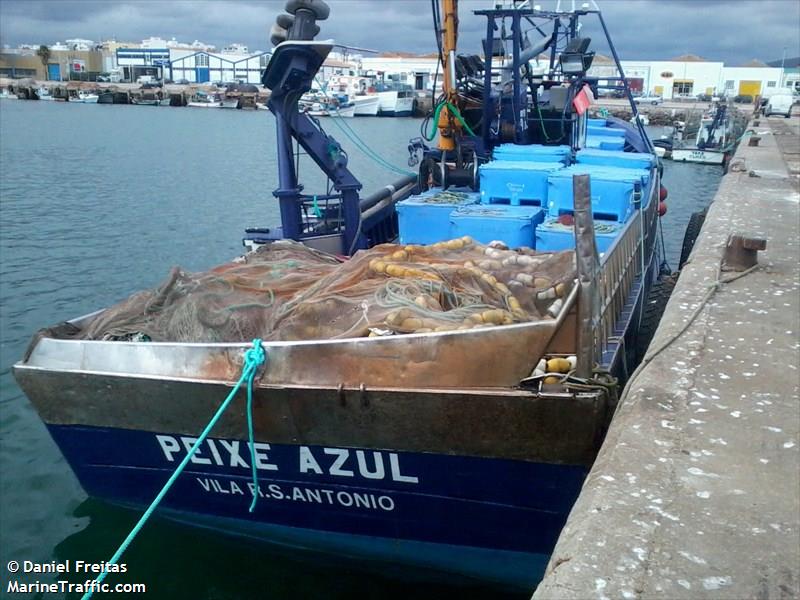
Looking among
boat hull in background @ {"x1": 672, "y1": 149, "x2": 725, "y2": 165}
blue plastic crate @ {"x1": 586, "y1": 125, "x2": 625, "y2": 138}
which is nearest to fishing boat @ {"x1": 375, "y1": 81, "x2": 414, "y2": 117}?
boat hull in background @ {"x1": 672, "y1": 149, "x2": 725, "y2": 165}

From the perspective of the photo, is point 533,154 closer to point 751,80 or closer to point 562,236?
point 562,236

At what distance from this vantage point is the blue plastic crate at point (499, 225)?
744cm

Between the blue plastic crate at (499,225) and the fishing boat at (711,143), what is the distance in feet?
104

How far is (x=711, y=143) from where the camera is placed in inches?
1513

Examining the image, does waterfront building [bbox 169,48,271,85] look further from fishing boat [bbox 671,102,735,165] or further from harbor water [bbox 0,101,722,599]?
fishing boat [bbox 671,102,735,165]

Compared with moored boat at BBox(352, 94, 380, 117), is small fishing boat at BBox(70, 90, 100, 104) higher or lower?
higher

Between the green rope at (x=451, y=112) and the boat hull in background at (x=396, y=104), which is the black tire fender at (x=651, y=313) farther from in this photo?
the boat hull in background at (x=396, y=104)

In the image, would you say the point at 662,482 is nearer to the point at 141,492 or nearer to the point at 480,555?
the point at 480,555

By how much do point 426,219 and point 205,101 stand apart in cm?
10316

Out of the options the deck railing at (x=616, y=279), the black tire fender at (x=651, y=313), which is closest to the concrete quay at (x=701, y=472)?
the deck railing at (x=616, y=279)

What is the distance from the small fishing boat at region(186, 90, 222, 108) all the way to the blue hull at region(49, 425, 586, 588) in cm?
10202

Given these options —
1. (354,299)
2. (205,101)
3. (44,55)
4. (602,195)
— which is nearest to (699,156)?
(602,195)

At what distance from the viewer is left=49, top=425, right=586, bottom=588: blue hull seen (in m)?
4.50

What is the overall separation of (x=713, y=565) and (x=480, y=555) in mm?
2405
